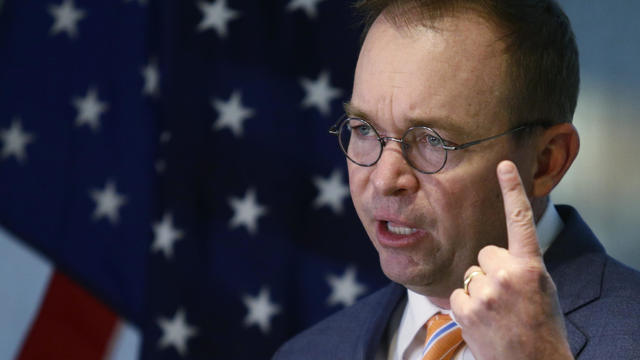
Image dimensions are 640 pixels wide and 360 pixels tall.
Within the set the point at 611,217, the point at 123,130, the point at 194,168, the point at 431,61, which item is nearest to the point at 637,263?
the point at 611,217

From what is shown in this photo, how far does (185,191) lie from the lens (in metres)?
2.78

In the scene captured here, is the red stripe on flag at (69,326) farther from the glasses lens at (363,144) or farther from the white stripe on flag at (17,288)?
the glasses lens at (363,144)

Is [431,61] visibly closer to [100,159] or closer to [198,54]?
[198,54]

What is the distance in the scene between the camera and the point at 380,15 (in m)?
1.58

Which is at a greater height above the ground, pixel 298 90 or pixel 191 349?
pixel 298 90

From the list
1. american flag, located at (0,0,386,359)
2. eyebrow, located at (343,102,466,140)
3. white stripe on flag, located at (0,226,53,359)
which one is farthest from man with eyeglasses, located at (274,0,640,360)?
white stripe on flag, located at (0,226,53,359)

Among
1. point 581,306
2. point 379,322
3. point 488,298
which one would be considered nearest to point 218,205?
point 379,322

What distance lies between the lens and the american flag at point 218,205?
9.12 feet

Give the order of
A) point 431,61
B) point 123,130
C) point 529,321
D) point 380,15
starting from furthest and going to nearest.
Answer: point 123,130, point 380,15, point 431,61, point 529,321

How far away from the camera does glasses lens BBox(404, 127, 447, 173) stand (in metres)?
1.44

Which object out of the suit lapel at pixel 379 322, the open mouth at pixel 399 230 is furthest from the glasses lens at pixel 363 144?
the suit lapel at pixel 379 322

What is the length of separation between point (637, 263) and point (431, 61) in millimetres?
1324

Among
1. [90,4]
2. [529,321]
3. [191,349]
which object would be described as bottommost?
[529,321]

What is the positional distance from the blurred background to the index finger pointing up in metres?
1.70
